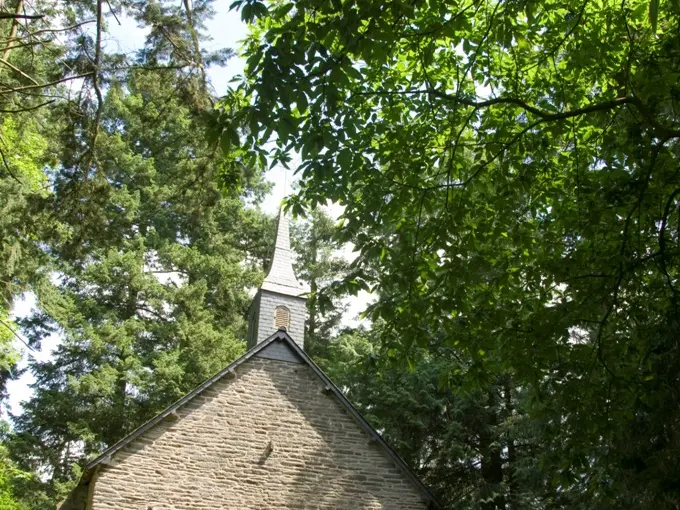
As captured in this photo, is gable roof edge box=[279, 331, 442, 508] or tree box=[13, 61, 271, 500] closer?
gable roof edge box=[279, 331, 442, 508]

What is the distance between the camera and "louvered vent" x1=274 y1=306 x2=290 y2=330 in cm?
1476

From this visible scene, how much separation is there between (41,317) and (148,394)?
4.44 metres

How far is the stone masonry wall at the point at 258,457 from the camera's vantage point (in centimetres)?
1120

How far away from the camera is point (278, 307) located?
48.7 feet

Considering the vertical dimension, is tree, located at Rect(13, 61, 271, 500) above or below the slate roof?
above

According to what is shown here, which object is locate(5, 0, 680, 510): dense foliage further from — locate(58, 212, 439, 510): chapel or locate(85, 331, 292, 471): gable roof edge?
locate(58, 212, 439, 510): chapel

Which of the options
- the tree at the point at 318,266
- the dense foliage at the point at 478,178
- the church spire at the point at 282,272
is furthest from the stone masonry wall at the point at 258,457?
the tree at the point at 318,266

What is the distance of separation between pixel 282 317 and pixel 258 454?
3.63m

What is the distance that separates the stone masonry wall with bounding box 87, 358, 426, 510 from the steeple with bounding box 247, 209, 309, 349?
173 centimetres

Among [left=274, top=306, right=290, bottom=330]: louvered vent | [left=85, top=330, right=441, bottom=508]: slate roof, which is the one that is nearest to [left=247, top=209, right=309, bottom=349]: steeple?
[left=274, top=306, right=290, bottom=330]: louvered vent

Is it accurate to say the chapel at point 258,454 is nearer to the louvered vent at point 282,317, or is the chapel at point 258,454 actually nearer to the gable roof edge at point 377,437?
the gable roof edge at point 377,437

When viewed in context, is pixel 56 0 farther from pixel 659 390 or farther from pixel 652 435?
pixel 652 435

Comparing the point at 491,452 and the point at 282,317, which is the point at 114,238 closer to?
the point at 282,317

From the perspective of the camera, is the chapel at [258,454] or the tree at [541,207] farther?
the chapel at [258,454]
